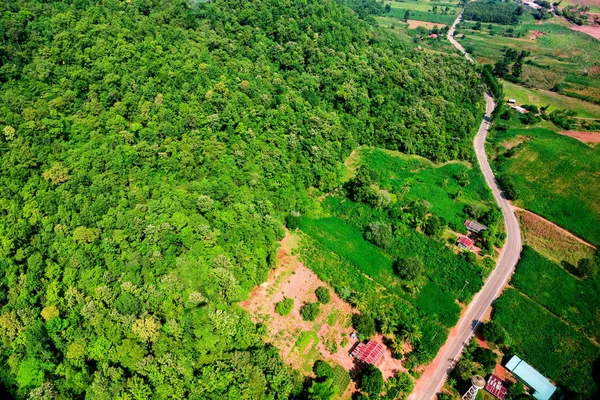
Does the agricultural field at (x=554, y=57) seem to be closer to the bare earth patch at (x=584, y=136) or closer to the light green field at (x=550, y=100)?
the light green field at (x=550, y=100)

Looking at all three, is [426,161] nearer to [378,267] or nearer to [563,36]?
[378,267]

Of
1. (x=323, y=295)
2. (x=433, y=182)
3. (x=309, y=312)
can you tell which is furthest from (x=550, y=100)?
(x=309, y=312)

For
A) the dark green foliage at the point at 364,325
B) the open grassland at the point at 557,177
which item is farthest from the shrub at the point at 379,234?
the open grassland at the point at 557,177

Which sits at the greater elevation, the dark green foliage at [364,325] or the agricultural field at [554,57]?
the agricultural field at [554,57]

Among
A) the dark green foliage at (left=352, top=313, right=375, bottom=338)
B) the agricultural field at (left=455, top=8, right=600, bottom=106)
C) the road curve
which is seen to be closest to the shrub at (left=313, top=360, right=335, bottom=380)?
the dark green foliage at (left=352, top=313, right=375, bottom=338)

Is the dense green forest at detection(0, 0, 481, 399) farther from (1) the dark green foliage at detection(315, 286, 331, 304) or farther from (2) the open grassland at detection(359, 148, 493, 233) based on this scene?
(1) the dark green foliage at detection(315, 286, 331, 304)

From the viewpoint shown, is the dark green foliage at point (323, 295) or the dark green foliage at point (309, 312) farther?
the dark green foliage at point (323, 295)
